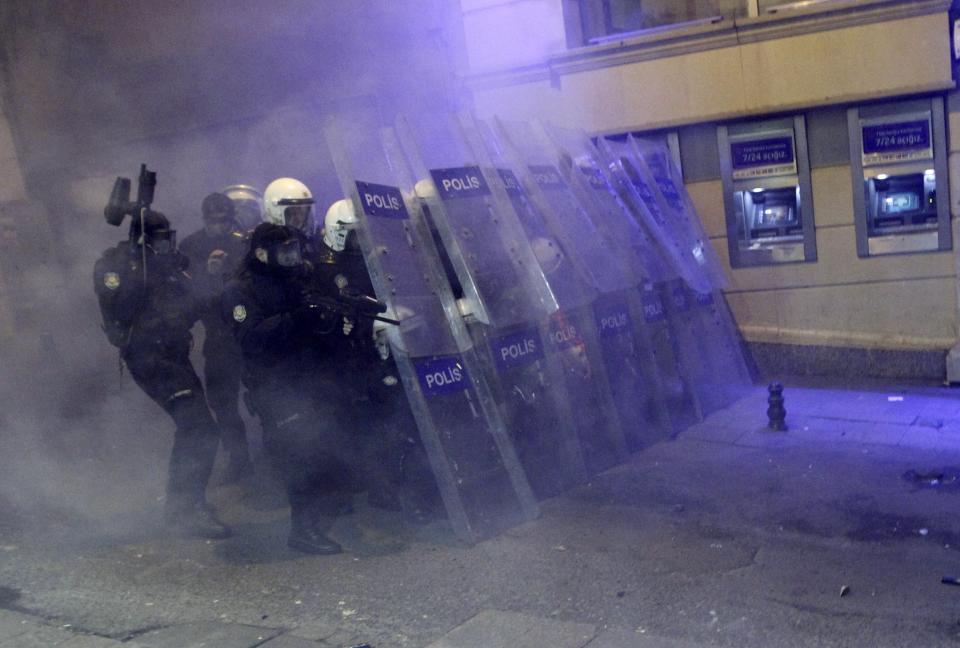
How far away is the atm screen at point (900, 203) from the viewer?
7.81 meters

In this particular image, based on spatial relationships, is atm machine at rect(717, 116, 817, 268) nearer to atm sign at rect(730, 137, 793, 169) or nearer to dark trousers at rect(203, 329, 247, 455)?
atm sign at rect(730, 137, 793, 169)

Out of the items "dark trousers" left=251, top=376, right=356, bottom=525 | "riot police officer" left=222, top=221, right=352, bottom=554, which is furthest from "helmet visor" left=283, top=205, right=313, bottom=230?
"dark trousers" left=251, top=376, right=356, bottom=525

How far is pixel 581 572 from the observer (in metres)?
4.15

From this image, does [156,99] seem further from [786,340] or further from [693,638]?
[693,638]

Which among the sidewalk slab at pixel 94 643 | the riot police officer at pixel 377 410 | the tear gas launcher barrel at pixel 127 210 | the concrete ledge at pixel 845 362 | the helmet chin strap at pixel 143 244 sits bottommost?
the concrete ledge at pixel 845 362

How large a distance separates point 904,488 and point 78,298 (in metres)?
7.29

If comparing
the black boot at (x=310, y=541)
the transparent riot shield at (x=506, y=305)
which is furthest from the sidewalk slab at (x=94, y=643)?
the transparent riot shield at (x=506, y=305)

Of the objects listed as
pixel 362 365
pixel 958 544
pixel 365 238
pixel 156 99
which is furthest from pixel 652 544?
pixel 156 99

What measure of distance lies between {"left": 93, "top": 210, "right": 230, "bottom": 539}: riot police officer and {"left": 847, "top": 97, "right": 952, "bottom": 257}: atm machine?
222 inches

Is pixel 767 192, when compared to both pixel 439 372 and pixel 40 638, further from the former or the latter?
pixel 40 638

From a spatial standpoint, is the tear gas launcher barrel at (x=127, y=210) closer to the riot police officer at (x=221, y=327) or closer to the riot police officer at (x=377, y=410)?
the riot police officer at (x=221, y=327)

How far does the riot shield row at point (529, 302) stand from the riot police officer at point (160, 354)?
3.72ft

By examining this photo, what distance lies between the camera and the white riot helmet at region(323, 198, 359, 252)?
16.9 ft

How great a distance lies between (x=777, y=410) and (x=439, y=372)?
9.15 feet
